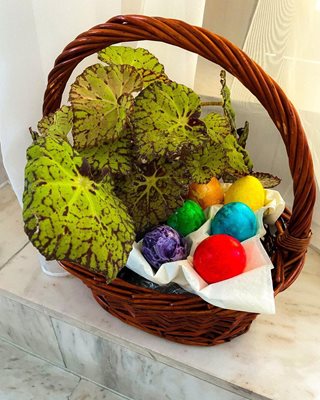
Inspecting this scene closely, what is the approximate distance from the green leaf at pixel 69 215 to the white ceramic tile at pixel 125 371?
255 millimetres

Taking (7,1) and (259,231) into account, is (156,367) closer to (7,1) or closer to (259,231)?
(259,231)

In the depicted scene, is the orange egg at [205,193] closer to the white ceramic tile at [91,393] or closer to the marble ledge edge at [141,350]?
the marble ledge edge at [141,350]

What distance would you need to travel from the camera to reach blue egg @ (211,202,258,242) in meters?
0.53

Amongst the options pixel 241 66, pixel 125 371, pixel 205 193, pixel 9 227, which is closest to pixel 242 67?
pixel 241 66

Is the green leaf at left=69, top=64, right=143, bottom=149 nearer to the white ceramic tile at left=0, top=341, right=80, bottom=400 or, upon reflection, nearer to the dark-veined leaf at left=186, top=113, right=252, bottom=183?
the dark-veined leaf at left=186, top=113, right=252, bottom=183

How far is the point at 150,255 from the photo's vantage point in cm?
51

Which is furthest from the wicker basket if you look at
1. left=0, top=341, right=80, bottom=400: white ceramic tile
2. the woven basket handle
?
left=0, top=341, right=80, bottom=400: white ceramic tile

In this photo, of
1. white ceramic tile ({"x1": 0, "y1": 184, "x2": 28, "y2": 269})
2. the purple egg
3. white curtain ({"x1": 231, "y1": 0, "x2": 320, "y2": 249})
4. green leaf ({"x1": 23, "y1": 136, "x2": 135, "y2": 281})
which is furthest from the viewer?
white ceramic tile ({"x1": 0, "y1": 184, "x2": 28, "y2": 269})

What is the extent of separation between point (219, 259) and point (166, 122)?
175 mm

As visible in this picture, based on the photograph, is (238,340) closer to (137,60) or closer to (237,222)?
(237,222)

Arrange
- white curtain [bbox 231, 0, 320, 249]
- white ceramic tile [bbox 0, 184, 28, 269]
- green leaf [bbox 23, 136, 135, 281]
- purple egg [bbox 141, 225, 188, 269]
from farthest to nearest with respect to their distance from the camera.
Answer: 1. white ceramic tile [bbox 0, 184, 28, 269]
2. white curtain [bbox 231, 0, 320, 249]
3. purple egg [bbox 141, 225, 188, 269]
4. green leaf [bbox 23, 136, 135, 281]

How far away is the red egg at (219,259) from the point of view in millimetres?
481

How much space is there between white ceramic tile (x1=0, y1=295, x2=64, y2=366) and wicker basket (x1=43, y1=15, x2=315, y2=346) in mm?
137

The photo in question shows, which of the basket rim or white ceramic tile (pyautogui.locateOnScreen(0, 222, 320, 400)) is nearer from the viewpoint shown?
the basket rim
